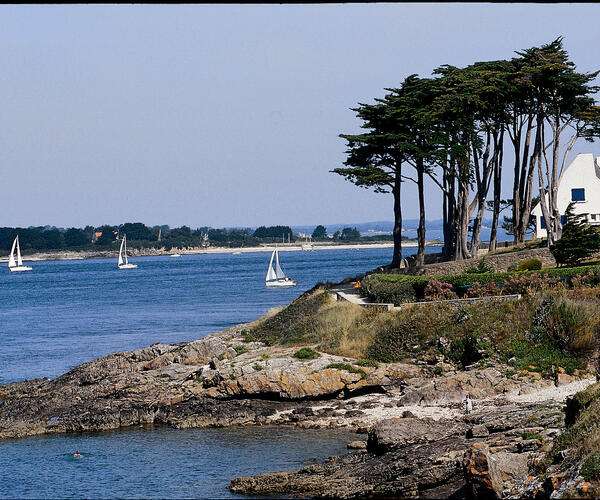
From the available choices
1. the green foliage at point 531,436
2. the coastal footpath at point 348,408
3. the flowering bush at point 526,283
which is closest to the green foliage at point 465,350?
the coastal footpath at point 348,408

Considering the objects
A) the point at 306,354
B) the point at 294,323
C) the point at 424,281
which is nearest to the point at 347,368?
the point at 306,354

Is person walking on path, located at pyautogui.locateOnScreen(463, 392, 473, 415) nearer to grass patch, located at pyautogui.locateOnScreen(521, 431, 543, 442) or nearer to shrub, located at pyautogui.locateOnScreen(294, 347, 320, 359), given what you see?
grass patch, located at pyautogui.locateOnScreen(521, 431, 543, 442)

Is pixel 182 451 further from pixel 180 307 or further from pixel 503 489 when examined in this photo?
pixel 180 307

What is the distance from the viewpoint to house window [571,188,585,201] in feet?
195

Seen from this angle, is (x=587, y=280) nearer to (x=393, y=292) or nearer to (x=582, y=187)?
(x=393, y=292)

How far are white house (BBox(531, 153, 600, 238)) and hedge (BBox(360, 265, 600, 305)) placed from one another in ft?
85.8

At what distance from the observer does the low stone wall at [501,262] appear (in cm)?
4169

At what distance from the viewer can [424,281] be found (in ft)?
115

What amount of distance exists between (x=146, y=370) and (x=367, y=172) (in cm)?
2034

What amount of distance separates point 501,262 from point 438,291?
9704 mm

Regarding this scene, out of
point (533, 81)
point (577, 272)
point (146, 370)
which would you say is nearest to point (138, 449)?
point (146, 370)

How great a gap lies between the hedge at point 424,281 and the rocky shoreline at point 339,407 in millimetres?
5459

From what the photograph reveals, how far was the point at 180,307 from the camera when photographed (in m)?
81.4

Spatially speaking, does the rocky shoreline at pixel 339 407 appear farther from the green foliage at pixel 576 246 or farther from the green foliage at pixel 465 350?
the green foliage at pixel 576 246
